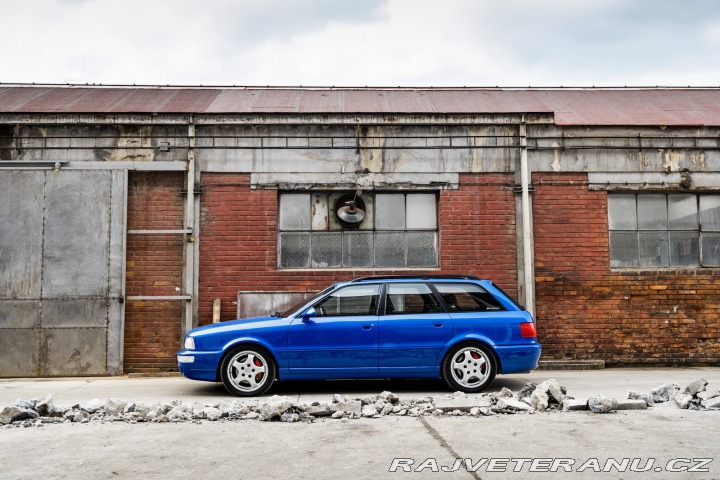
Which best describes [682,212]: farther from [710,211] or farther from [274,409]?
[274,409]

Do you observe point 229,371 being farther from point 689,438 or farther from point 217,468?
point 689,438

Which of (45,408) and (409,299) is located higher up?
(409,299)

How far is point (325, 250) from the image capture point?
36.7ft

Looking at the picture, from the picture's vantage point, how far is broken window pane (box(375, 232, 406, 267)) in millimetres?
11188

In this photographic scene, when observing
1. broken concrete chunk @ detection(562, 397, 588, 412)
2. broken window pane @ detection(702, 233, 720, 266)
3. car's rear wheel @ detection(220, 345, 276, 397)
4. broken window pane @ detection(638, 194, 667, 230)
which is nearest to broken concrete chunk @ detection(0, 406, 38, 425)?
car's rear wheel @ detection(220, 345, 276, 397)

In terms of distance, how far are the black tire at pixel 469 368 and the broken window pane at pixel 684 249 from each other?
16.9 ft

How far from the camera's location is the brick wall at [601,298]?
10977 millimetres

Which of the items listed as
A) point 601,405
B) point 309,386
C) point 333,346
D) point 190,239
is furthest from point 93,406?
point 601,405

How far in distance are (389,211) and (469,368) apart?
13.0ft

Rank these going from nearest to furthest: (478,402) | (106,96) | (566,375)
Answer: (478,402), (566,375), (106,96)

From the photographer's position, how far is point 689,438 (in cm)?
548

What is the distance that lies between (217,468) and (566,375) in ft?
22.3

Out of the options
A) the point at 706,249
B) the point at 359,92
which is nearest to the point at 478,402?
the point at 706,249

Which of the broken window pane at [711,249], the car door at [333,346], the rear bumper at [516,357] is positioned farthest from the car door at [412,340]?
the broken window pane at [711,249]
